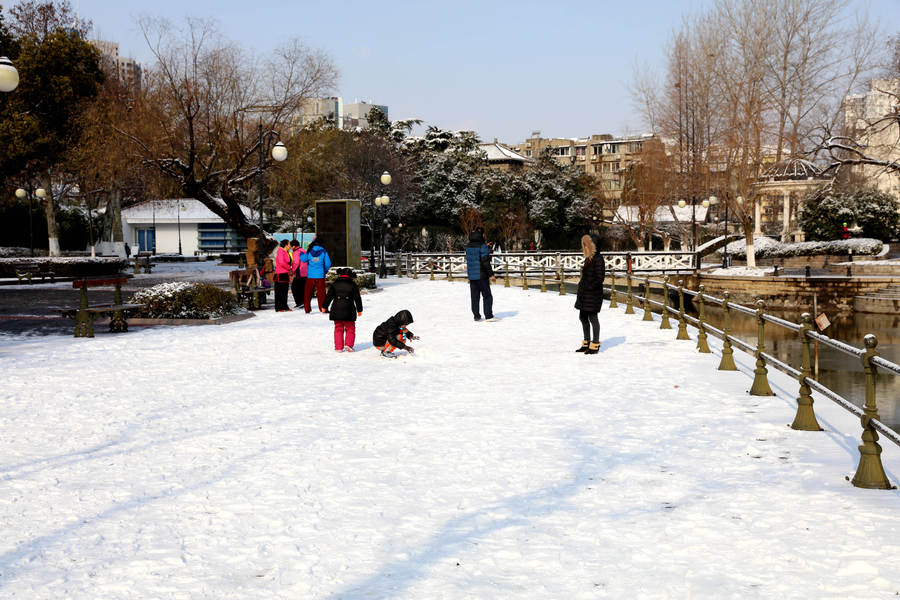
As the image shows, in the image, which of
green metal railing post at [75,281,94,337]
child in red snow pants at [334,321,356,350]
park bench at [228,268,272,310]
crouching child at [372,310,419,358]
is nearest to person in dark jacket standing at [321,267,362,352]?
child in red snow pants at [334,321,356,350]

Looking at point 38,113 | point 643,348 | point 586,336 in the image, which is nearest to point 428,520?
point 586,336

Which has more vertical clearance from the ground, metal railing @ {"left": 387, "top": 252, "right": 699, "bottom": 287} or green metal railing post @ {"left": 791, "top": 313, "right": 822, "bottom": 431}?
metal railing @ {"left": 387, "top": 252, "right": 699, "bottom": 287}

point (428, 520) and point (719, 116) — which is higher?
point (719, 116)

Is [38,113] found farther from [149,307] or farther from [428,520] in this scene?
[428,520]

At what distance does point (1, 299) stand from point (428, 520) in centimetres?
2306

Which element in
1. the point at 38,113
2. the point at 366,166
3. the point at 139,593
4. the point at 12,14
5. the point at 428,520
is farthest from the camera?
the point at 366,166

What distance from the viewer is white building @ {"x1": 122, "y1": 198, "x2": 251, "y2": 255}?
71.7 metres

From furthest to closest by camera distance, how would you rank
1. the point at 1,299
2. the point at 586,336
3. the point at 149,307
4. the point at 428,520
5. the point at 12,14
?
the point at 12,14 < the point at 1,299 < the point at 149,307 < the point at 586,336 < the point at 428,520

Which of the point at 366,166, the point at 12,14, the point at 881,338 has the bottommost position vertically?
the point at 881,338

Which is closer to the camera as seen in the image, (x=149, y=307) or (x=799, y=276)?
(x=149, y=307)

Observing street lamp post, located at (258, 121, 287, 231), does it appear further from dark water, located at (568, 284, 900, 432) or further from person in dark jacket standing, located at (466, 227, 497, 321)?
dark water, located at (568, 284, 900, 432)

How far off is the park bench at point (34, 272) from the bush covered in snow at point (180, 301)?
17.0 meters

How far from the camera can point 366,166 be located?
52.9m

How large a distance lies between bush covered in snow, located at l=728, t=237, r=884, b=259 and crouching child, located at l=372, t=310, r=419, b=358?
36.3 m
